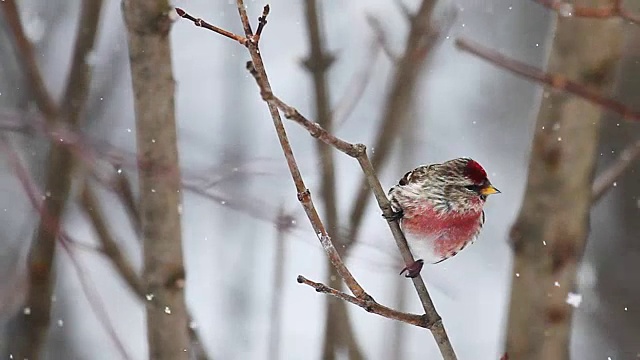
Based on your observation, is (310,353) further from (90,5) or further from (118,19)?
(90,5)

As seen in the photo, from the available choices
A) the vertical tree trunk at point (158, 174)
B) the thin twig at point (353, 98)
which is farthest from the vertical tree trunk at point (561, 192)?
the vertical tree trunk at point (158, 174)

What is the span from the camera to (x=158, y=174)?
4.92 ft

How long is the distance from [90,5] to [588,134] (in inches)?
42.0

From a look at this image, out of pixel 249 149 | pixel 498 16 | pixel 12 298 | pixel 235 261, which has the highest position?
pixel 498 16

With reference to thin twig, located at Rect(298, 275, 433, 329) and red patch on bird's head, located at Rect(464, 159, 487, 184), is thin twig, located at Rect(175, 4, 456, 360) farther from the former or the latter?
red patch on bird's head, located at Rect(464, 159, 487, 184)

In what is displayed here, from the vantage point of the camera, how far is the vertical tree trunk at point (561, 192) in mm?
1785

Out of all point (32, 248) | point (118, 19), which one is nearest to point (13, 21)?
point (32, 248)

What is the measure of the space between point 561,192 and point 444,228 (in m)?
0.33

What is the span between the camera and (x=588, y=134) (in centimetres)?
180

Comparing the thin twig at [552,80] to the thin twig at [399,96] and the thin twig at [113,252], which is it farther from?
the thin twig at [113,252]

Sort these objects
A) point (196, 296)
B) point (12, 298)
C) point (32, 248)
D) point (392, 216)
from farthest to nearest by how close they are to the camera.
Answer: point (196, 296)
point (12, 298)
point (32, 248)
point (392, 216)

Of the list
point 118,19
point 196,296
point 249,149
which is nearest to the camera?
point 118,19

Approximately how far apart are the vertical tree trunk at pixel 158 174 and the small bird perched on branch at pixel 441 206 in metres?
0.39

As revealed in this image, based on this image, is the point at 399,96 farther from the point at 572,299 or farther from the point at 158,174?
the point at 158,174
